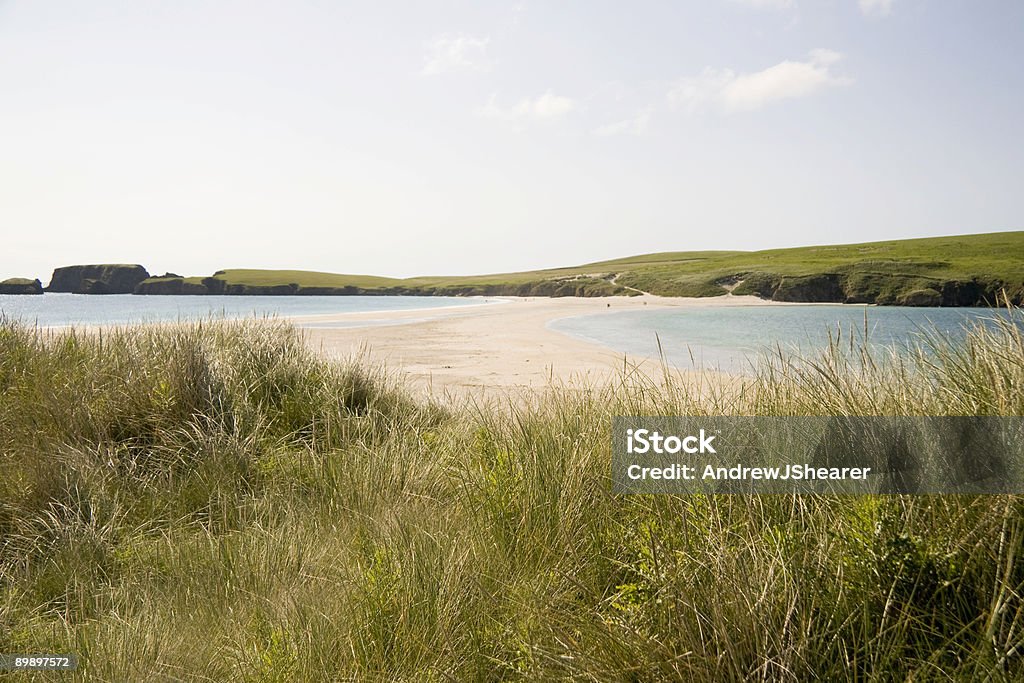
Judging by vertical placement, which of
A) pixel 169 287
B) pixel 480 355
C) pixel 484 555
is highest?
pixel 169 287

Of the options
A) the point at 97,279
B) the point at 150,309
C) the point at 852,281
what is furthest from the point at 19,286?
the point at 852,281

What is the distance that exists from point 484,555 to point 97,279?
470 ft

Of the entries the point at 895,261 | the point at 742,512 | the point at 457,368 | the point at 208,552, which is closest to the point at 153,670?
the point at 208,552

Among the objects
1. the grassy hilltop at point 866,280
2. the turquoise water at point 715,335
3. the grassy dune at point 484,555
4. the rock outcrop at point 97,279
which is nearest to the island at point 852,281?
the grassy hilltop at point 866,280

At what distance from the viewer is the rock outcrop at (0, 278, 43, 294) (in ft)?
303

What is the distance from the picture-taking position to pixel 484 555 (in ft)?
9.11

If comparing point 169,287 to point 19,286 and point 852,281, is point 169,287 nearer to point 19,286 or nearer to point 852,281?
point 19,286

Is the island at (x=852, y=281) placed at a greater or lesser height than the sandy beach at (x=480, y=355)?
greater

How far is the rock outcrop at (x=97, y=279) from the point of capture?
117m

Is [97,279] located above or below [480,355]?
above

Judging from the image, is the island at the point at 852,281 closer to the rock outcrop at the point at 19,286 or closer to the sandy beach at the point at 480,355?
the sandy beach at the point at 480,355

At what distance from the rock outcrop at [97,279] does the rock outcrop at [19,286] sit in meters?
13.9

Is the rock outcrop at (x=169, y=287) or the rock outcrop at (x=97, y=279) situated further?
the rock outcrop at (x=169, y=287)

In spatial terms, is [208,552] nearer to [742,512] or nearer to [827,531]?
[742,512]
